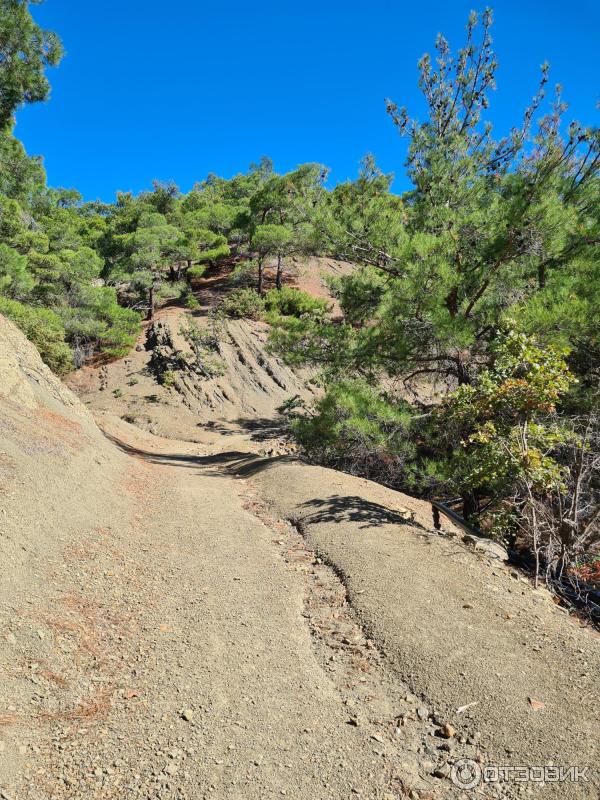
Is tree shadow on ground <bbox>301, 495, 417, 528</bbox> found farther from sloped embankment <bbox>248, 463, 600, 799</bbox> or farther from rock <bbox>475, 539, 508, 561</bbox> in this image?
rock <bbox>475, 539, 508, 561</bbox>

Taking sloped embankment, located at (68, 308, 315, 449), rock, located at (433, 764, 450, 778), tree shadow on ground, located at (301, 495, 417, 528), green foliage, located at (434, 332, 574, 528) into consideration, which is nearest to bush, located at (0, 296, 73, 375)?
sloped embankment, located at (68, 308, 315, 449)

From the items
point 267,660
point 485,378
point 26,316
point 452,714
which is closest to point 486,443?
Answer: point 485,378

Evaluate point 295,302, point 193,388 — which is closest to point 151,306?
A: point 193,388

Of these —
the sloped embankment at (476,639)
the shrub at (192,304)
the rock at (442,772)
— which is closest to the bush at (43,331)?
the shrub at (192,304)

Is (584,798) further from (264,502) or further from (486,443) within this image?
(264,502)

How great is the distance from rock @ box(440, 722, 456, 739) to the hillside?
2cm

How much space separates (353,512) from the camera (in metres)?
7.68

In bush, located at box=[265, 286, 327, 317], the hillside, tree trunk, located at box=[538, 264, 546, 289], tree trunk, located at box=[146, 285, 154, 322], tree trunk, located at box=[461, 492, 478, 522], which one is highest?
tree trunk, located at box=[146, 285, 154, 322]

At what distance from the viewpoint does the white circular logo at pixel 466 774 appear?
2.99 metres

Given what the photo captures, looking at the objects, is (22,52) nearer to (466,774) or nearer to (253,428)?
(466,774)

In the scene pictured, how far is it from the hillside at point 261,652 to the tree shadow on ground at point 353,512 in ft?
0.15

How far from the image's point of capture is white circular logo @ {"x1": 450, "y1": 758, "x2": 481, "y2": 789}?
9.81 ft

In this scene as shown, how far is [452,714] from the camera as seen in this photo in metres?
3.56

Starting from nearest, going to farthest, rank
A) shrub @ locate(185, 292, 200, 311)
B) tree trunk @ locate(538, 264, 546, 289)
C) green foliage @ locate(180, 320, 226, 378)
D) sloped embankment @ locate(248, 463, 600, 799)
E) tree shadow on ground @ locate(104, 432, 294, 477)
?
sloped embankment @ locate(248, 463, 600, 799) → tree trunk @ locate(538, 264, 546, 289) → tree shadow on ground @ locate(104, 432, 294, 477) → green foliage @ locate(180, 320, 226, 378) → shrub @ locate(185, 292, 200, 311)
